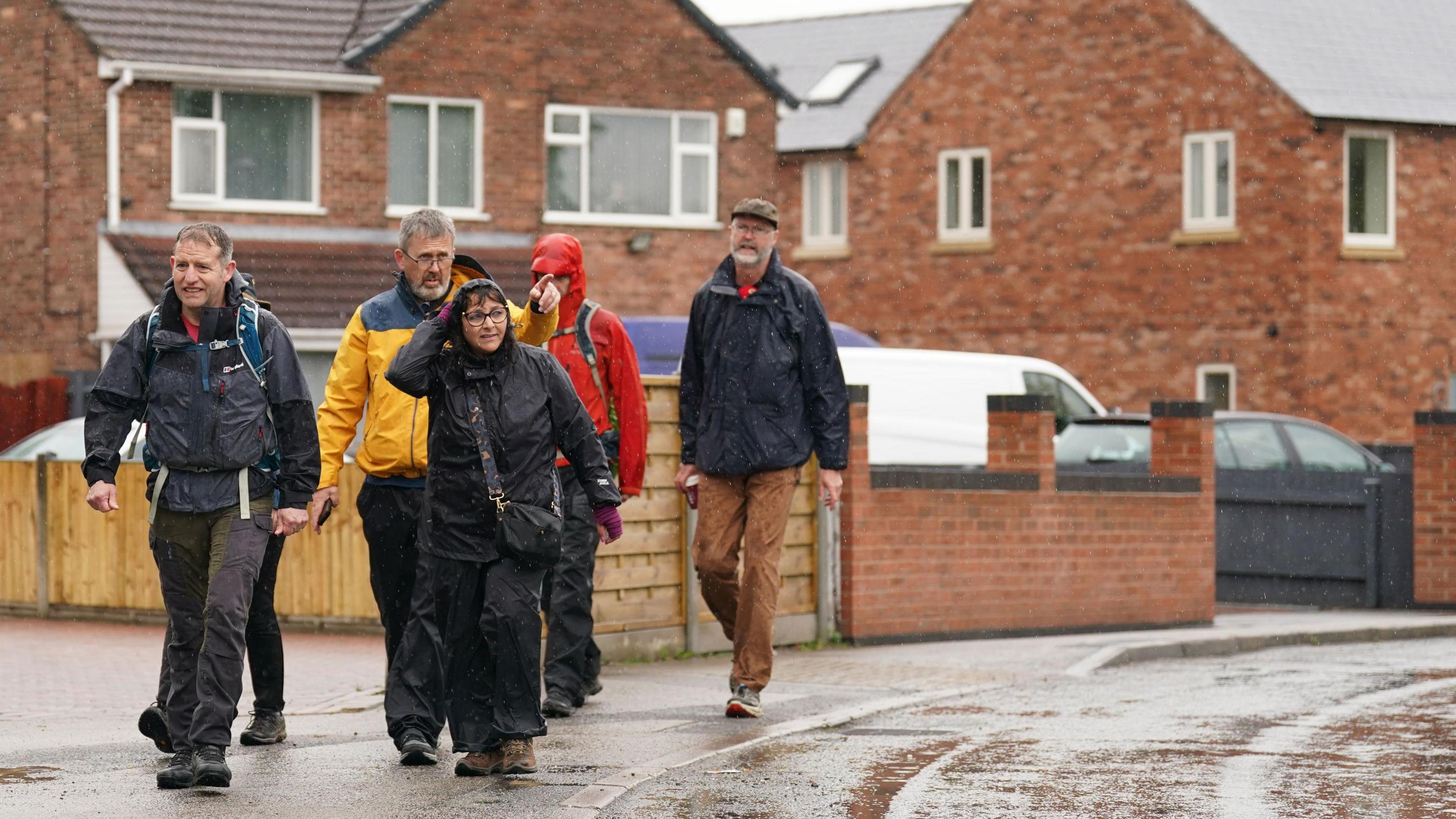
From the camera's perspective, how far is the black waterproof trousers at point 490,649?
25.8 ft

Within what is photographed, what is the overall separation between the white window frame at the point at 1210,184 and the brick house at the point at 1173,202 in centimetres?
4

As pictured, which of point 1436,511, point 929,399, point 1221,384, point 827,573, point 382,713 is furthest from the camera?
point 1221,384

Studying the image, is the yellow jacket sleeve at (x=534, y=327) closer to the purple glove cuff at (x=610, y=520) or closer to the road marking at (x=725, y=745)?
the purple glove cuff at (x=610, y=520)

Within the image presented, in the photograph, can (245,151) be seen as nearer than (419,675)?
No

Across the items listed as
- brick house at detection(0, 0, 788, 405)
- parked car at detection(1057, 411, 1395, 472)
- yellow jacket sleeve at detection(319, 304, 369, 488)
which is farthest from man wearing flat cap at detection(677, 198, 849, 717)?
brick house at detection(0, 0, 788, 405)

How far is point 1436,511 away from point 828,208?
22023mm

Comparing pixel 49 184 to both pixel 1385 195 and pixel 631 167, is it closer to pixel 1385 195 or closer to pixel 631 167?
pixel 631 167

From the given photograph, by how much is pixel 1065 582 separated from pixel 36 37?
17155 mm

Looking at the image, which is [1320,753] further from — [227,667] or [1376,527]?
[1376,527]

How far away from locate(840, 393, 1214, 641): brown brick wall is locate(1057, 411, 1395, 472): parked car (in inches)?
135

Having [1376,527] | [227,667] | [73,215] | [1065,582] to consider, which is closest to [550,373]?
[227,667]

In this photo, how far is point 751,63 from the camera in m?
30.8

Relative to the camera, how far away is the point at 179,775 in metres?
7.54

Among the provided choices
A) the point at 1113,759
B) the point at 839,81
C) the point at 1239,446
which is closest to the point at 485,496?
the point at 1113,759
